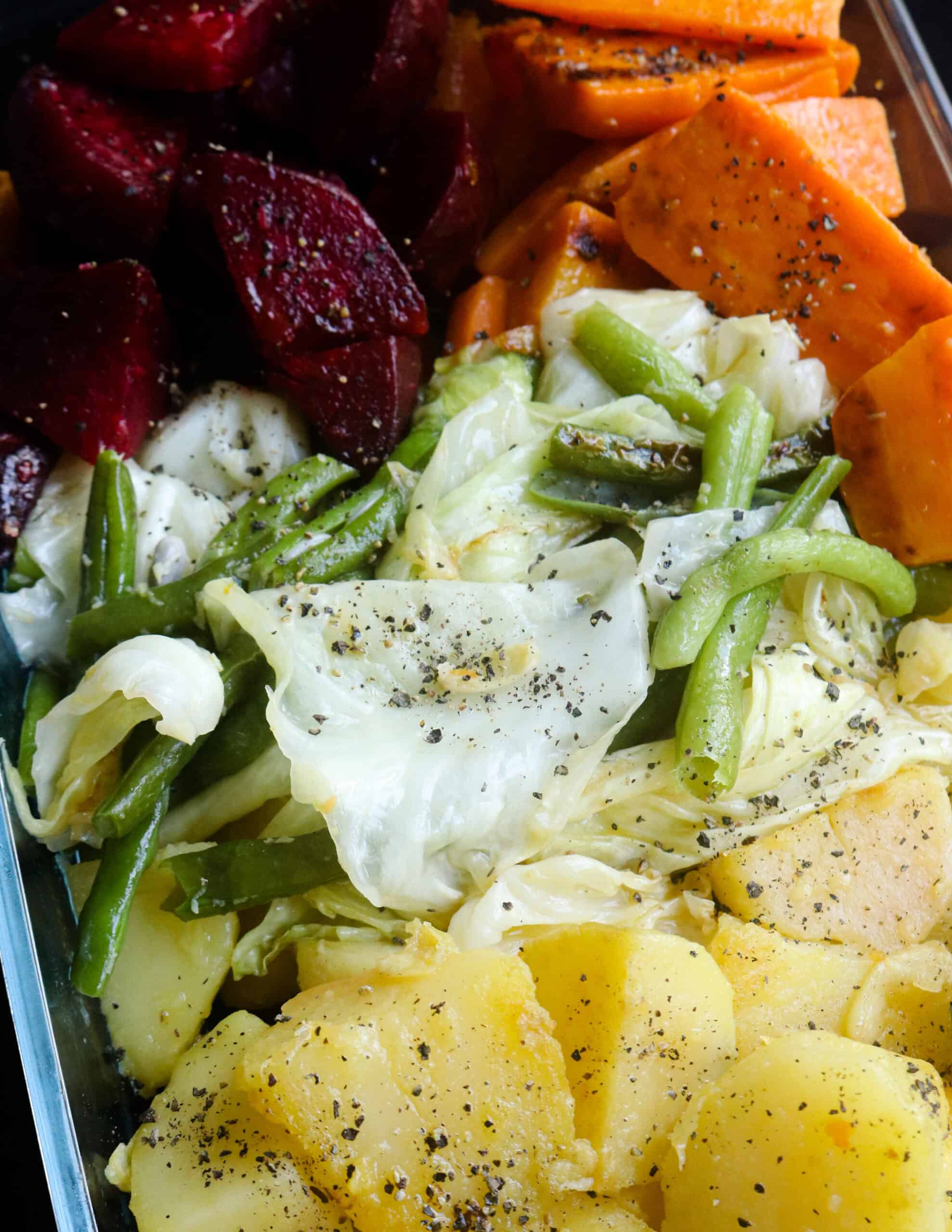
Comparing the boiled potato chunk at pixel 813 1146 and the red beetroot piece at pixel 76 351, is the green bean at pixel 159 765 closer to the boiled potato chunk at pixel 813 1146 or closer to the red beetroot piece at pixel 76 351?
the red beetroot piece at pixel 76 351

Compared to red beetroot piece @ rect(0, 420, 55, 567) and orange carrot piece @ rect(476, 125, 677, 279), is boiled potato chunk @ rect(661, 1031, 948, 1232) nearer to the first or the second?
red beetroot piece @ rect(0, 420, 55, 567)

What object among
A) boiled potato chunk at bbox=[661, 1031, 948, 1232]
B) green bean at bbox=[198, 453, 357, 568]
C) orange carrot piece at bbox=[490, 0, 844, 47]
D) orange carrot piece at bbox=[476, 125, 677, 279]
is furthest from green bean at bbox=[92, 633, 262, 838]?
orange carrot piece at bbox=[490, 0, 844, 47]

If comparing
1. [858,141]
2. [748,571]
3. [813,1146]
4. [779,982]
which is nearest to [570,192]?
[858,141]

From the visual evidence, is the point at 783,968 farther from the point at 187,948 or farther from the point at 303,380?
the point at 303,380

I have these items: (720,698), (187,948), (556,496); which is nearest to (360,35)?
(556,496)

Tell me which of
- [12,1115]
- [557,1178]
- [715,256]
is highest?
[715,256]

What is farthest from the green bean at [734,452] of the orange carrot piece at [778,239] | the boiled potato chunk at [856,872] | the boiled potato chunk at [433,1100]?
the boiled potato chunk at [433,1100]
